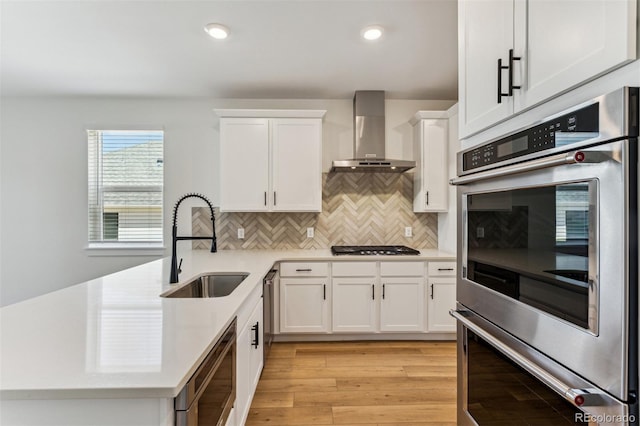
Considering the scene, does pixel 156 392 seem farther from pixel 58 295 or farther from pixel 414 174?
pixel 414 174

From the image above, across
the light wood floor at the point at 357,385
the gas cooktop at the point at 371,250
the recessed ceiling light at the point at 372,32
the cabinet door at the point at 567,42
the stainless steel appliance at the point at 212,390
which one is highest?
the recessed ceiling light at the point at 372,32

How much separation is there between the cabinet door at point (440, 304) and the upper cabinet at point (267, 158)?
1.50 metres

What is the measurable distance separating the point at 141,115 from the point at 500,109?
3.75 meters

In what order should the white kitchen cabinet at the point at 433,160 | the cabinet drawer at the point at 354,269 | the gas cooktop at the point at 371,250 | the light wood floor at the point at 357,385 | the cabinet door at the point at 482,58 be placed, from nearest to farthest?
the cabinet door at the point at 482,58, the light wood floor at the point at 357,385, the cabinet drawer at the point at 354,269, the gas cooktop at the point at 371,250, the white kitchen cabinet at the point at 433,160

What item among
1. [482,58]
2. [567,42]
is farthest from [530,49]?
[482,58]

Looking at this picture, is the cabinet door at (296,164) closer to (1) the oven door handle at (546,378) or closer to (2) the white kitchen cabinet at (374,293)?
(2) the white kitchen cabinet at (374,293)

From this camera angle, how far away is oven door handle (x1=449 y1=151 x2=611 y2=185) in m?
0.72

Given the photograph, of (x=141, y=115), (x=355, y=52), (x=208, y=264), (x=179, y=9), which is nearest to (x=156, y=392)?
(x=208, y=264)

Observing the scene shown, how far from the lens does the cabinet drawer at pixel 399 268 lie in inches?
122

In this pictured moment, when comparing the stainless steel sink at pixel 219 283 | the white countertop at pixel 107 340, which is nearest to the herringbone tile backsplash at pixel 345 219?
the stainless steel sink at pixel 219 283

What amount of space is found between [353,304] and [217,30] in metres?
2.56

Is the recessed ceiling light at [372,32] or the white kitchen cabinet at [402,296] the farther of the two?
the white kitchen cabinet at [402,296]

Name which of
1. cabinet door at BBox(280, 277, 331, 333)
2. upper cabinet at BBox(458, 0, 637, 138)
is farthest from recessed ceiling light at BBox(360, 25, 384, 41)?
cabinet door at BBox(280, 277, 331, 333)

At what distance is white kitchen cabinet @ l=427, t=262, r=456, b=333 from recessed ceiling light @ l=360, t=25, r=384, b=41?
205 centimetres
